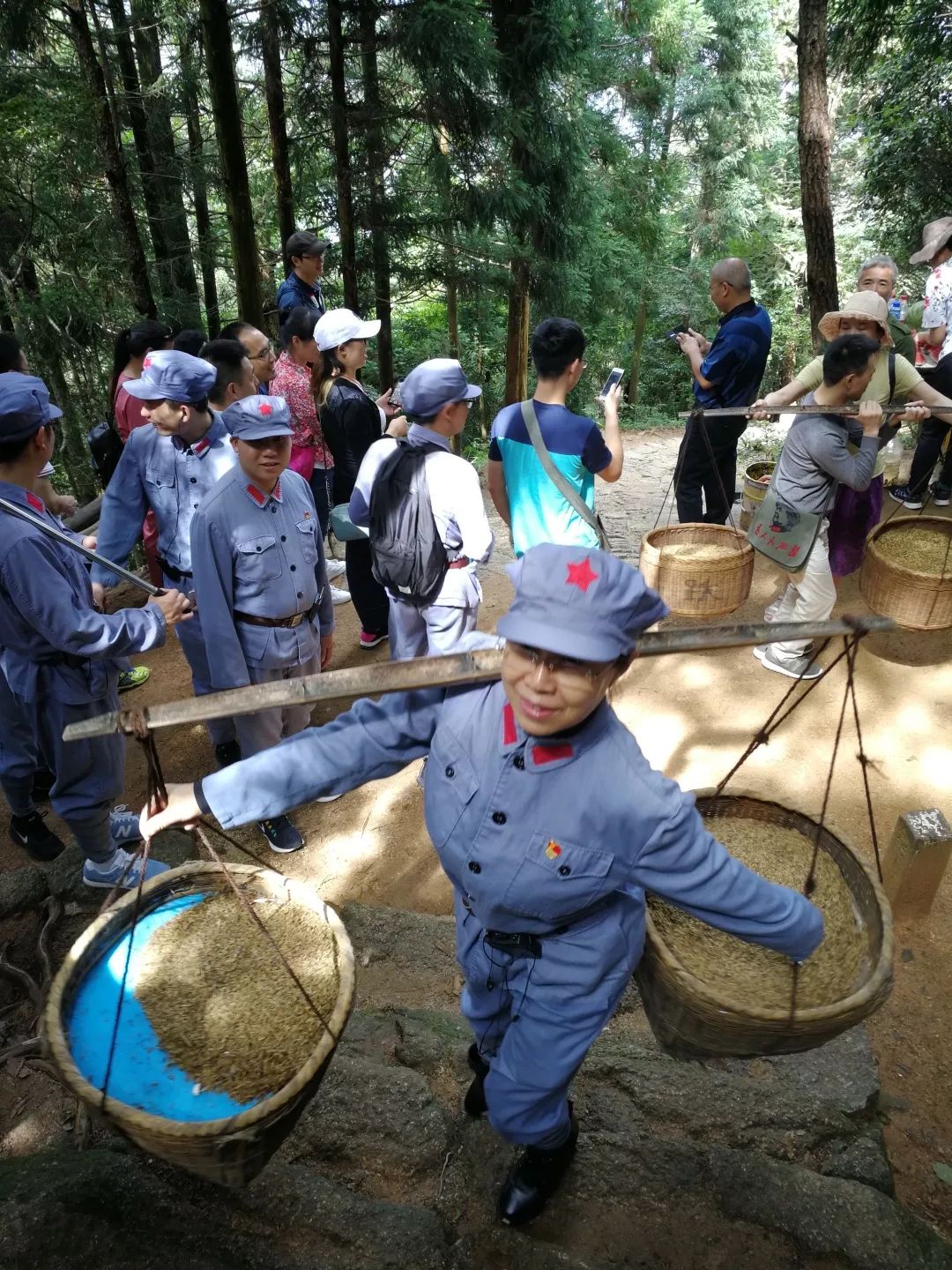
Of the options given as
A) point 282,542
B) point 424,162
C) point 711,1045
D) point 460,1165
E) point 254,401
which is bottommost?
point 460,1165

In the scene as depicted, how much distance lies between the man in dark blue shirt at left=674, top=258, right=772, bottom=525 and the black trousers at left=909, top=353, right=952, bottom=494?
57.7 inches

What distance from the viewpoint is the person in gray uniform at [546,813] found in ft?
4.60

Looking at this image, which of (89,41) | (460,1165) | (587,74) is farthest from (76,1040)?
(587,74)

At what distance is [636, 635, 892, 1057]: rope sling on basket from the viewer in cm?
175

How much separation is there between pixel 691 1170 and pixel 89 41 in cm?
904

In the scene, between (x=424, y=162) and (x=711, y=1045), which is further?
(x=424, y=162)

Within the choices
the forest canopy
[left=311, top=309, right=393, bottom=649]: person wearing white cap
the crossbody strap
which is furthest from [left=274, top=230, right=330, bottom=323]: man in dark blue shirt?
the crossbody strap

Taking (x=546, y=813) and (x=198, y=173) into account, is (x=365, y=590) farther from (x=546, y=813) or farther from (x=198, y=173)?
(x=198, y=173)

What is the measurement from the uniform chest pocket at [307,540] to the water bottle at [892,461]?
439 centimetres

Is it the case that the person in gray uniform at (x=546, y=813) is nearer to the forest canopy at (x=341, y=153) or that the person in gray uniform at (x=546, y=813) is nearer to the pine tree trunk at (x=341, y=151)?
the forest canopy at (x=341, y=153)

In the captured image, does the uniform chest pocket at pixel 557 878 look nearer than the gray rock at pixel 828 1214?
Yes


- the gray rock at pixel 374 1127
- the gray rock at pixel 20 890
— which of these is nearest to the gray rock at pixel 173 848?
the gray rock at pixel 20 890

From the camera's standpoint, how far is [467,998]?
1.96 meters

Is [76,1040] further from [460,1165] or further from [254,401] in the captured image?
[254,401]
